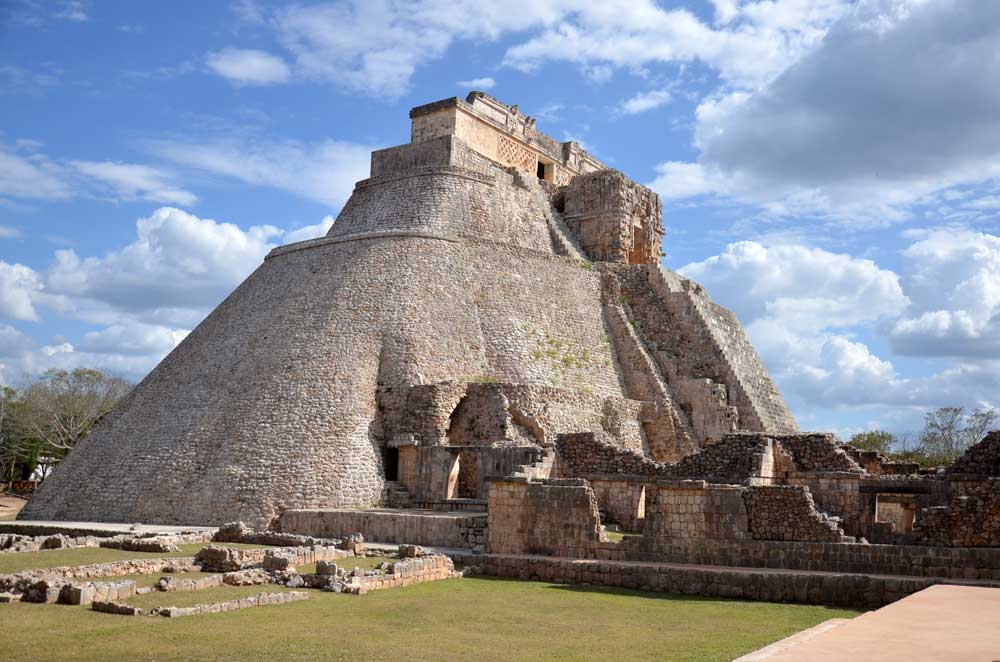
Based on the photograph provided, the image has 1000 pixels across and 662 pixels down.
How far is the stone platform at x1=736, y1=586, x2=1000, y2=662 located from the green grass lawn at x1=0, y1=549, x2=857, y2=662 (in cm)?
129

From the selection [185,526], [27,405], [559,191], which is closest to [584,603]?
[185,526]

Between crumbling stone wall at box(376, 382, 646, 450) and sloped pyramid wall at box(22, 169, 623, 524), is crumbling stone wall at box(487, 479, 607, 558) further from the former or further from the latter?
sloped pyramid wall at box(22, 169, 623, 524)

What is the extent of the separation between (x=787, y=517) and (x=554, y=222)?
23.3m

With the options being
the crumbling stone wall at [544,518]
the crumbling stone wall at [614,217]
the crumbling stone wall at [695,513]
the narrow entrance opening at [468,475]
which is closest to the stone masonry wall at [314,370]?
the narrow entrance opening at [468,475]

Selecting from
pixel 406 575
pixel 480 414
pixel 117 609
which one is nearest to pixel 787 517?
pixel 406 575

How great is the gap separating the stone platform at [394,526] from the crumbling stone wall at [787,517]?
18.2 feet

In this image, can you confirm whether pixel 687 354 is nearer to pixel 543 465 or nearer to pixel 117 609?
pixel 543 465

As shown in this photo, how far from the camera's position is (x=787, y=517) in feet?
47.6

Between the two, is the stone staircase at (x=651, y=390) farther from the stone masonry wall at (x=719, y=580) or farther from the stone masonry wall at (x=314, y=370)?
the stone masonry wall at (x=719, y=580)

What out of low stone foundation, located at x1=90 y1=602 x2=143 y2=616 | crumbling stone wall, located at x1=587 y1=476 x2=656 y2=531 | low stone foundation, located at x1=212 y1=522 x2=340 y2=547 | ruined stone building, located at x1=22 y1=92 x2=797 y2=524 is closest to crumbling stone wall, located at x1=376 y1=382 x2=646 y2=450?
ruined stone building, located at x1=22 y1=92 x2=797 y2=524

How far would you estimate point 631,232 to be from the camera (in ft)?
122

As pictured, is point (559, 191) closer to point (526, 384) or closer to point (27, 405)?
point (526, 384)

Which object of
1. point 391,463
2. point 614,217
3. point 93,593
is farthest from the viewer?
point 614,217

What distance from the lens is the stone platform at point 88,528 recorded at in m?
20.6
